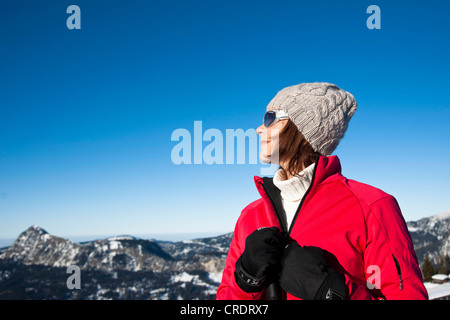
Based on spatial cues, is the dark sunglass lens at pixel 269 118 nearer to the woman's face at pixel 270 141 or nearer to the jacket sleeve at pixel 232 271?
the woman's face at pixel 270 141

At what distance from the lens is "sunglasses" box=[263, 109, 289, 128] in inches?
110

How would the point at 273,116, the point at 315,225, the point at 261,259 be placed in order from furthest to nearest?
the point at 273,116
the point at 315,225
the point at 261,259

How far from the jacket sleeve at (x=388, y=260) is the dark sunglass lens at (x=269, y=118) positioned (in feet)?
3.60

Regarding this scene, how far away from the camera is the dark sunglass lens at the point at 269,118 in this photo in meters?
2.82

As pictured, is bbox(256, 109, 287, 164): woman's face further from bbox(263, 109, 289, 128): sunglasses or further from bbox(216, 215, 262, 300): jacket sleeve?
bbox(216, 215, 262, 300): jacket sleeve

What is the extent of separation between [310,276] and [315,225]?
0.44 m

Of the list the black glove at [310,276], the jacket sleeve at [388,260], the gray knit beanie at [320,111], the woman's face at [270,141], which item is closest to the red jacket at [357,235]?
the jacket sleeve at [388,260]

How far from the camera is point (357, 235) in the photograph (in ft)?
7.18

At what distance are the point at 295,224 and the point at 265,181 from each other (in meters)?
0.55

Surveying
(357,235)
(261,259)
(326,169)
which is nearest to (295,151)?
(326,169)

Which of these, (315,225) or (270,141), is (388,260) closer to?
(315,225)
